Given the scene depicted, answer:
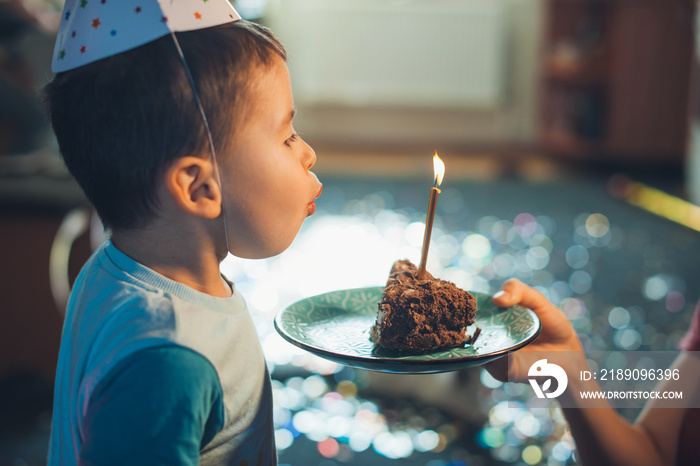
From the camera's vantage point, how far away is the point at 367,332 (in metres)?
0.71

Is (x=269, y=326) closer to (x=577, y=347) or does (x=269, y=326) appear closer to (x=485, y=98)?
(x=577, y=347)

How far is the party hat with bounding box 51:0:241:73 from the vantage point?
519 mm

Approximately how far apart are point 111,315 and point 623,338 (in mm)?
1707

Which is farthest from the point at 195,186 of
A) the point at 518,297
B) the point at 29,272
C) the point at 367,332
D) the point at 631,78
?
the point at 631,78

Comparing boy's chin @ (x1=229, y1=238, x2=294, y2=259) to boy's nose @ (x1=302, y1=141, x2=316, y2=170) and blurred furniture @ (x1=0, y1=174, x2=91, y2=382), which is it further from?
blurred furniture @ (x1=0, y1=174, x2=91, y2=382)

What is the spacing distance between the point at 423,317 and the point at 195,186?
0.89ft

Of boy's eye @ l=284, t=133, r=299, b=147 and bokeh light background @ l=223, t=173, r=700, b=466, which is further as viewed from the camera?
bokeh light background @ l=223, t=173, r=700, b=466

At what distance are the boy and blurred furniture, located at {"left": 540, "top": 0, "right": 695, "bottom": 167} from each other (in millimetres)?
3811

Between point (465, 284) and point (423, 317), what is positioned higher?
point (423, 317)

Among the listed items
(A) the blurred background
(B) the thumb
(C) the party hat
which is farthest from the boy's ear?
(A) the blurred background

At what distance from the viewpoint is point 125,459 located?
46 cm

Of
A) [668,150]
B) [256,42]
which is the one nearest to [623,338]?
[256,42]

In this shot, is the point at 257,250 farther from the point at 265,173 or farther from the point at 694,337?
the point at 694,337
